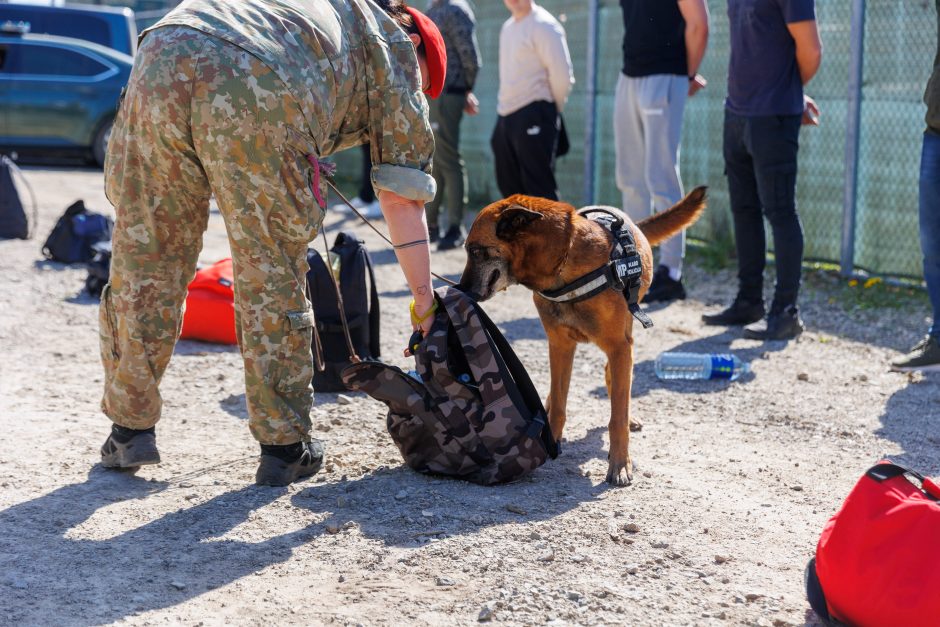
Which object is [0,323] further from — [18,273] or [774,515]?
[774,515]

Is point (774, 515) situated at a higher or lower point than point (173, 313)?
lower

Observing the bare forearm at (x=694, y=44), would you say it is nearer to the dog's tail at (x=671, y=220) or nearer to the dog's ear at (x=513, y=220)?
the dog's tail at (x=671, y=220)

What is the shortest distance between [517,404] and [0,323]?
406 cm

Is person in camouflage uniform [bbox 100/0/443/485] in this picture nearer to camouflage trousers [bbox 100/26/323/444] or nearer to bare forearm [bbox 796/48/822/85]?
camouflage trousers [bbox 100/26/323/444]

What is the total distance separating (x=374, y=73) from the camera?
335 cm

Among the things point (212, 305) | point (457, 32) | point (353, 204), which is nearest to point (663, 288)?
point (457, 32)

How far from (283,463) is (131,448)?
574 mm

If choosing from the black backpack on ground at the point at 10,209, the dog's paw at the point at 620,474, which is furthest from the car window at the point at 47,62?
the dog's paw at the point at 620,474

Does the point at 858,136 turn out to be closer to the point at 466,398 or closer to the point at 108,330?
the point at 466,398

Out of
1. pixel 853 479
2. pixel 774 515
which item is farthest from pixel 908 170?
pixel 774 515

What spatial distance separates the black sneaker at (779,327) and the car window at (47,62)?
11.8m

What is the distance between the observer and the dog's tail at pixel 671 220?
4852 millimetres

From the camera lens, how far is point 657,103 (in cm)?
683

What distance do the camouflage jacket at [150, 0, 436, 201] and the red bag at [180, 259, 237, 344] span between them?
2472 millimetres
